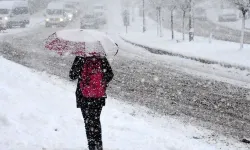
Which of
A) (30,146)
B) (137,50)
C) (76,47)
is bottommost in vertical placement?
(137,50)

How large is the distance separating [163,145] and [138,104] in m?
3.90

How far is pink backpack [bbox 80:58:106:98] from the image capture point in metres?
5.66

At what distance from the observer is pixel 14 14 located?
127 ft

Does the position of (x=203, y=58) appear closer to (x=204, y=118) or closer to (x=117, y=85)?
(x=117, y=85)

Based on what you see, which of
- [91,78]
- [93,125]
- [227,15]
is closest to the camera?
[91,78]

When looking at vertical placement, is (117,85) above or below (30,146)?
below

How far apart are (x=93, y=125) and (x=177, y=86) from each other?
7.77 m

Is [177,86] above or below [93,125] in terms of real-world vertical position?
below

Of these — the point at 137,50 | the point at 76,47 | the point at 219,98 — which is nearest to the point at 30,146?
the point at 76,47

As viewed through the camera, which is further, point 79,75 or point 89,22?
point 89,22

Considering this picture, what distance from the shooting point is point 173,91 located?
499 inches

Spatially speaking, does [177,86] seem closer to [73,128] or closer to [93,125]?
[73,128]

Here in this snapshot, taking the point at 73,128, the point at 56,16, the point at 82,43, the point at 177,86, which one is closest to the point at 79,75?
the point at 82,43

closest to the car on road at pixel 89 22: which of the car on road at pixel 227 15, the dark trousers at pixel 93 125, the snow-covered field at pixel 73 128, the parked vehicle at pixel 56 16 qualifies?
the parked vehicle at pixel 56 16
